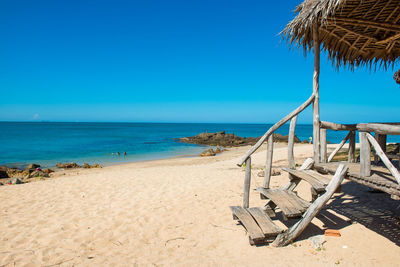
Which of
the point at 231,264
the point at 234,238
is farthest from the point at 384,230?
the point at 231,264


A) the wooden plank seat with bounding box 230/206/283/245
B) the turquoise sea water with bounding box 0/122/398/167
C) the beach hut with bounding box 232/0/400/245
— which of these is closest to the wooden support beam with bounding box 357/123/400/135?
the beach hut with bounding box 232/0/400/245

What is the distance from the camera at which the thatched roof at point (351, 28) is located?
470 centimetres

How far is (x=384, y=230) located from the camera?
4273 mm

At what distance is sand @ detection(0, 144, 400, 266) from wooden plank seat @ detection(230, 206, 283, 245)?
0.20 meters

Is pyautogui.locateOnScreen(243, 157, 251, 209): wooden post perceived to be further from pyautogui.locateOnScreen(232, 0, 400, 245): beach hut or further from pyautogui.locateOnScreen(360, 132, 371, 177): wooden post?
pyautogui.locateOnScreen(360, 132, 371, 177): wooden post

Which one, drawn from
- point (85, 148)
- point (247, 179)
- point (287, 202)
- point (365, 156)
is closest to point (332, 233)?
point (287, 202)

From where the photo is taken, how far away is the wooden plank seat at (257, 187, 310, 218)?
12.3 feet

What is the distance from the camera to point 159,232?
458 cm

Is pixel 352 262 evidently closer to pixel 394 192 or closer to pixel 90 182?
pixel 394 192

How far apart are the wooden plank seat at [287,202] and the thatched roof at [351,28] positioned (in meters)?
3.24

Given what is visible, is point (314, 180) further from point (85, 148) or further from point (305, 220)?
point (85, 148)

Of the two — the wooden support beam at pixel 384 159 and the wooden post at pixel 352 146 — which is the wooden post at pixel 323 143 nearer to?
the wooden post at pixel 352 146

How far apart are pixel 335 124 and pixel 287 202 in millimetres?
1857

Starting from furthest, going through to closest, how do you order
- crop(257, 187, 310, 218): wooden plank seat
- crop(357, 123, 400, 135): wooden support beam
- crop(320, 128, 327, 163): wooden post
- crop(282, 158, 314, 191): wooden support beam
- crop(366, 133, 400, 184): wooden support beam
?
crop(320, 128, 327, 163): wooden post → crop(282, 158, 314, 191): wooden support beam → crop(257, 187, 310, 218): wooden plank seat → crop(366, 133, 400, 184): wooden support beam → crop(357, 123, 400, 135): wooden support beam
